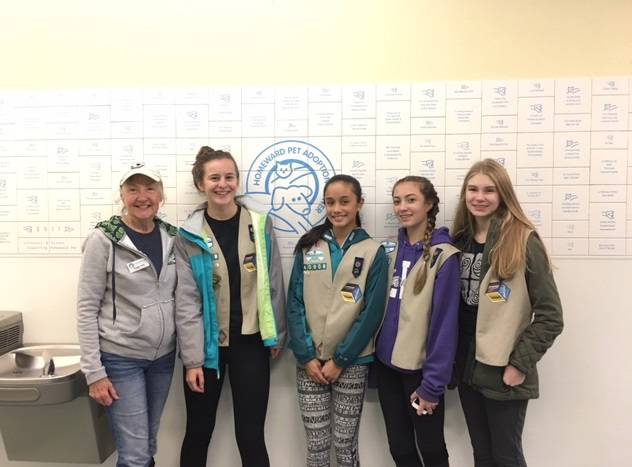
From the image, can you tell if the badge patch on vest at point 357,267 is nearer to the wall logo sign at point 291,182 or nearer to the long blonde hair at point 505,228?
the wall logo sign at point 291,182

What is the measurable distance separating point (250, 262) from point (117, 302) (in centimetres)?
51

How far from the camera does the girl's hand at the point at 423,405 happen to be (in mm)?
1521

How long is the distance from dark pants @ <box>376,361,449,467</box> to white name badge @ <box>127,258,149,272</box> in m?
0.99

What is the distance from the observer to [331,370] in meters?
1.64

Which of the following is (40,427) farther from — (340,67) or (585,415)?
(585,415)

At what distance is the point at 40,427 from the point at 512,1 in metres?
2.77

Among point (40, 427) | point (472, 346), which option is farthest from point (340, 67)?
point (40, 427)

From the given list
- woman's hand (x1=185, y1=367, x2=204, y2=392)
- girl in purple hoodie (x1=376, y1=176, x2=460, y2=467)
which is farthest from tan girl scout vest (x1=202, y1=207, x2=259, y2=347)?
girl in purple hoodie (x1=376, y1=176, x2=460, y2=467)

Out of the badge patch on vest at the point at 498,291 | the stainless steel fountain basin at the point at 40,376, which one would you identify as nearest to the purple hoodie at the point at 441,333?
the badge patch on vest at the point at 498,291

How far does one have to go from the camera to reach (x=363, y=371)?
167cm

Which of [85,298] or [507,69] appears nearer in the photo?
[85,298]

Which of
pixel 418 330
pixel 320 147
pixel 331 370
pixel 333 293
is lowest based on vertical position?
pixel 331 370

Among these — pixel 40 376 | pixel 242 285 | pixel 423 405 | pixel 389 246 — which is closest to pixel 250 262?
pixel 242 285

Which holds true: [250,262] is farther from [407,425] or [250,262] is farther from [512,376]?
[512,376]
